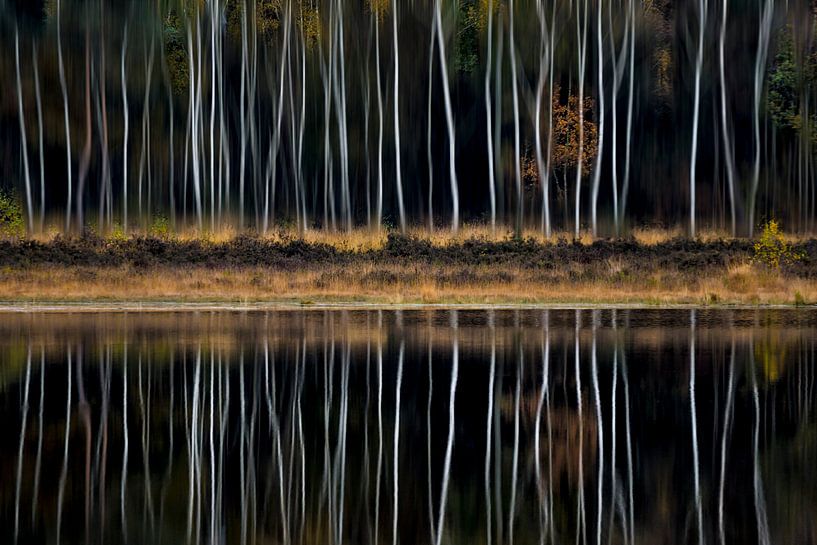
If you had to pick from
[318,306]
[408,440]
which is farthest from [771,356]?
[318,306]

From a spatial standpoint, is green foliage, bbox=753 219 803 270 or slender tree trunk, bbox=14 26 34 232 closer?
green foliage, bbox=753 219 803 270

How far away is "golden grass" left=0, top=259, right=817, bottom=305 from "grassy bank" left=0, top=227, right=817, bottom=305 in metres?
0.03

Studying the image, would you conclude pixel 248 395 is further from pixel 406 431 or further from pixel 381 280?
pixel 381 280

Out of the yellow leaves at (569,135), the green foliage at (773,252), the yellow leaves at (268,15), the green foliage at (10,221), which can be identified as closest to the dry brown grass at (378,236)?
the green foliage at (10,221)

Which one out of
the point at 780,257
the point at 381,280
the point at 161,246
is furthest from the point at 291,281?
the point at 780,257

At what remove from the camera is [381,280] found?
33.8 meters

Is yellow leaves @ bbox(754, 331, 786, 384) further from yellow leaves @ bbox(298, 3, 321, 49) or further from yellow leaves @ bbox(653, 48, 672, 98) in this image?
yellow leaves @ bbox(653, 48, 672, 98)

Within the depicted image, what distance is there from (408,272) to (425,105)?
3368 centimetres

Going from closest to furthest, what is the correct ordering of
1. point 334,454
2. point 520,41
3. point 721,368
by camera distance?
1. point 334,454
2. point 721,368
3. point 520,41

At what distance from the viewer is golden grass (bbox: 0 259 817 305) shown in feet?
106

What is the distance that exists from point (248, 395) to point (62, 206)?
61.5 metres

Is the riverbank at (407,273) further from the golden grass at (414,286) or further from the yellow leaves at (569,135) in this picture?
the yellow leaves at (569,135)

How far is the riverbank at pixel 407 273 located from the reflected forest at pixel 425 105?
5975 mm

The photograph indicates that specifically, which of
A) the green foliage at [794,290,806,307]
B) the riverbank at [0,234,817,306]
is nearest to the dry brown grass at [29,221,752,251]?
the riverbank at [0,234,817,306]
